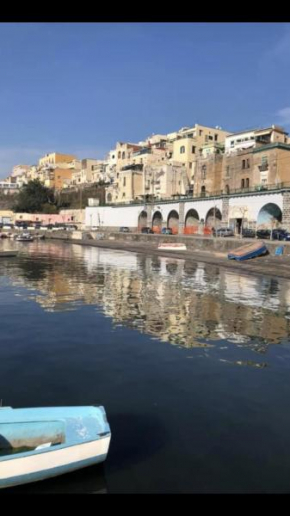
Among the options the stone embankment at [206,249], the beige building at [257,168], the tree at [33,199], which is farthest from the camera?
the tree at [33,199]

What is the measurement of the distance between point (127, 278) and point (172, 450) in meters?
22.0

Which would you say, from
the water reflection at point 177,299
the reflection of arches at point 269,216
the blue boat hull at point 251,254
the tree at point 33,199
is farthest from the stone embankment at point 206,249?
the tree at point 33,199

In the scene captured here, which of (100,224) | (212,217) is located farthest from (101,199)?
(212,217)

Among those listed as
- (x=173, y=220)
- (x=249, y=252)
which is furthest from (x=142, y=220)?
(x=249, y=252)

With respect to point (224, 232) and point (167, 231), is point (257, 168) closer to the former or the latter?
point (224, 232)

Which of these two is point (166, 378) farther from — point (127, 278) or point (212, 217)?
point (212, 217)

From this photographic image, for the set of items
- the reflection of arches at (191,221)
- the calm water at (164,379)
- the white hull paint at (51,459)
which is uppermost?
the reflection of arches at (191,221)

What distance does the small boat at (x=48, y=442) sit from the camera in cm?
539

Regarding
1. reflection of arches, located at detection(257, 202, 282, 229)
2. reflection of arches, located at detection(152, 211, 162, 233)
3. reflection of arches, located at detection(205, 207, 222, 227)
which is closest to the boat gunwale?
reflection of arches, located at detection(257, 202, 282, 229)

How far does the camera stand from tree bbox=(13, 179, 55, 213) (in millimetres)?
121438

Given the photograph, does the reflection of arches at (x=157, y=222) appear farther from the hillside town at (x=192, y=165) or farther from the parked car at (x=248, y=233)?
the parked car at (x=248, y=233)

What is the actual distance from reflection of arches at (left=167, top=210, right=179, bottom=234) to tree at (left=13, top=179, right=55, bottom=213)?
5747 centimetres

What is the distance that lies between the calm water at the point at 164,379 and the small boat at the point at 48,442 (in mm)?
365
